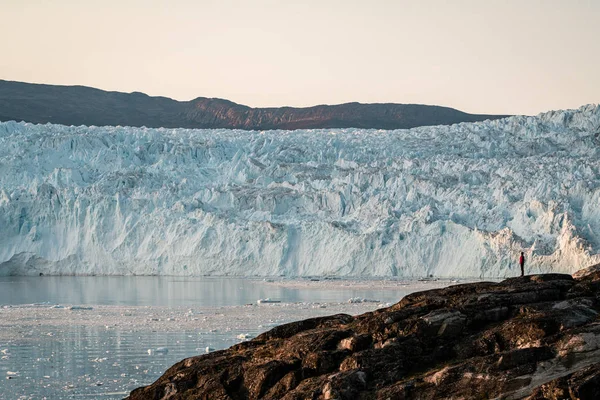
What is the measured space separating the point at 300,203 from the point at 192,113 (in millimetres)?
41358

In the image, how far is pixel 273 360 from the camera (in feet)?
25.0

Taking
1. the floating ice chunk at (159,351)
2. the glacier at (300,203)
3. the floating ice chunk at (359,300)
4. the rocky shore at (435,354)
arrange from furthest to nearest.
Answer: the glacier at (300,203) < the floating ice chunk at (359,300) < the floating ice chunk at (159,351) < the rocky shore at (435,354)

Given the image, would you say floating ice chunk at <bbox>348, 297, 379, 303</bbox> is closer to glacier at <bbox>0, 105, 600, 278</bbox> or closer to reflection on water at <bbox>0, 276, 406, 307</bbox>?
reflection on water at <bbox>0, 276, 406, 307</bbox>

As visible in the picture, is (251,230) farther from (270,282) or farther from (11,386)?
(11,386)

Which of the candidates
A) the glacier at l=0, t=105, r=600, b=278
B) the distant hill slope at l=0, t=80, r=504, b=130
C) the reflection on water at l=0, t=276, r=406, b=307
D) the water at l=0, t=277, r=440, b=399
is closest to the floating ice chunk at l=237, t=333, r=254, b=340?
the water at l=0, t=277, r=440, b=399

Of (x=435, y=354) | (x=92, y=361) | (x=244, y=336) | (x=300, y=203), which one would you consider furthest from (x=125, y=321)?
(x=300, y=203)

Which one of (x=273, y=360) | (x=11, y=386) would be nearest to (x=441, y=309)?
(x=273, y=360)

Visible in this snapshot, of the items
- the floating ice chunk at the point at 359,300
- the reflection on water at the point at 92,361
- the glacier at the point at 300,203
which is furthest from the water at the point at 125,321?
the glacier at the point at 300,203

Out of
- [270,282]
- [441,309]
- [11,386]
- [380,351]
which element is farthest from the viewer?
[270,282]

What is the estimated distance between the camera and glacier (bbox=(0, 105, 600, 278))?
98.4ft

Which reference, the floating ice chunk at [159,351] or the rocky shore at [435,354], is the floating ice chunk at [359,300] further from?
the rocky shore at [435,354]

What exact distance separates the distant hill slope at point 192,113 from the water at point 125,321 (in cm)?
3854

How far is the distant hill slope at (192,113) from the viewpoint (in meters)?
68.3

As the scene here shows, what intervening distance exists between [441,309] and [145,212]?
1045 inches
